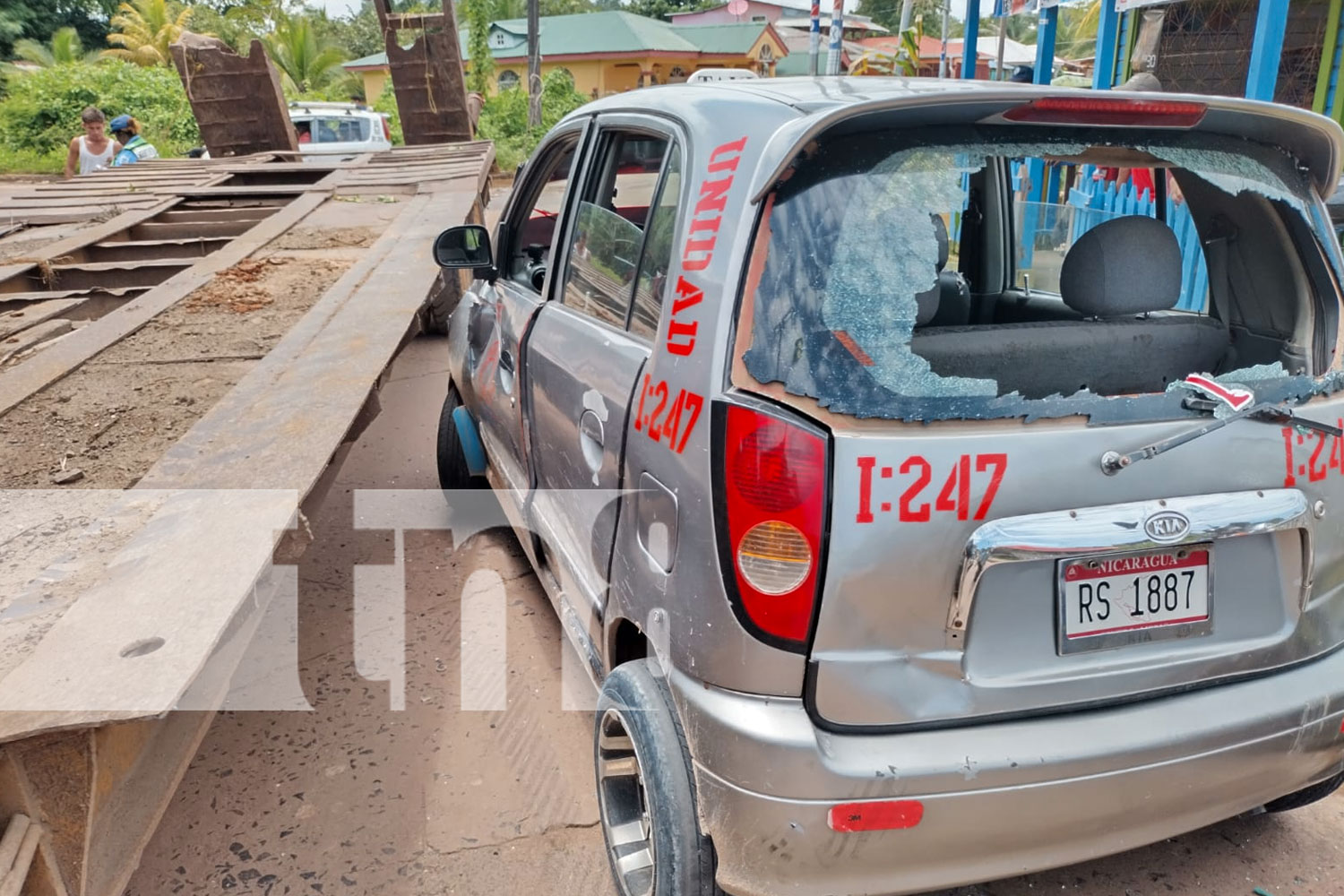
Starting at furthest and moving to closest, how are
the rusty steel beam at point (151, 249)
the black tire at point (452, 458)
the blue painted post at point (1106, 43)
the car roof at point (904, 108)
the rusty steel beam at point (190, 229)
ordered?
1. the blue painted post at point (1106, 43)
2. the rusty steel beam at point (190, 229)
3. the rusty steel beam at point (151, 249)
4. the black tire at point (452, 458)
5. the car roof at point (904, 108)

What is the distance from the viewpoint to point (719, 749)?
1.75 m

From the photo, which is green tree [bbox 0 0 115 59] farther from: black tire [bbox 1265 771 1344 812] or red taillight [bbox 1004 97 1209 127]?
black tire [bbox 1265 771 1344 812]

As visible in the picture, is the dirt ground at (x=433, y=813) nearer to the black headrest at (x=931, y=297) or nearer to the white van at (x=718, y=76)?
the black headrest at (x=931, y=297)

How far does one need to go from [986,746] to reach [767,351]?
2.64 feet

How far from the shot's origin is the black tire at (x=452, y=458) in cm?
435

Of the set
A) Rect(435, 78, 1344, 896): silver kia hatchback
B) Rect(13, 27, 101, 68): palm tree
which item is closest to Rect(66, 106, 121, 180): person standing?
Rect(435, 78, 1344, 896): silver kia hatchback

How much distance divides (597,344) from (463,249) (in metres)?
1.42

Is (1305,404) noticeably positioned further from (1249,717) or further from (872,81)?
(872,81)

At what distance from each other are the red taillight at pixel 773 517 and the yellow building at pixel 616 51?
1365 inches

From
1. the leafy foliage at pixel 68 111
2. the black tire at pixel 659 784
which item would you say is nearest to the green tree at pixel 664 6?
the leafy foliage at pixel 68 111

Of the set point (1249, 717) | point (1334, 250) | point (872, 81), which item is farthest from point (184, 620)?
point (1334, 250)

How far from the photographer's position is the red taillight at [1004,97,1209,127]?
180 centimetres

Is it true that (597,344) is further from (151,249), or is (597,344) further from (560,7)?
(560,7)

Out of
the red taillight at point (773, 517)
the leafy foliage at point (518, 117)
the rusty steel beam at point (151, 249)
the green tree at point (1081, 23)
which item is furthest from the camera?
the leafy foliage at point (518, 117)
